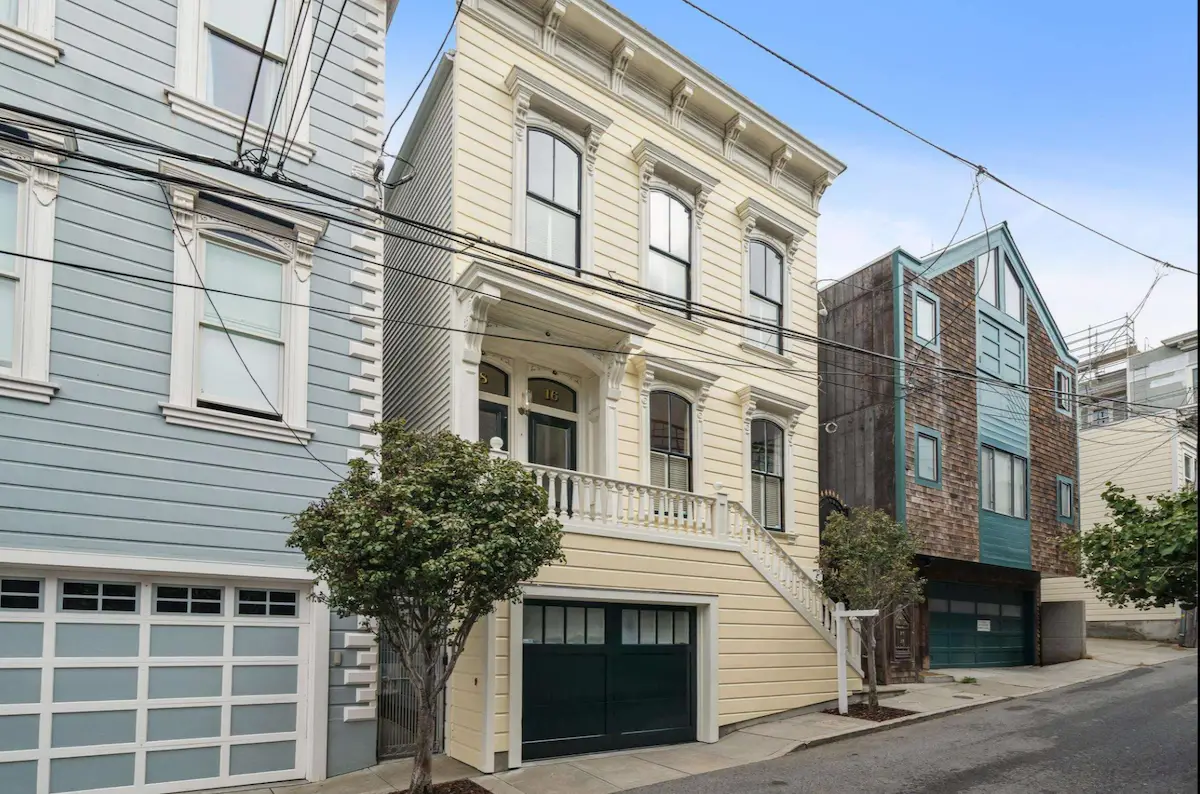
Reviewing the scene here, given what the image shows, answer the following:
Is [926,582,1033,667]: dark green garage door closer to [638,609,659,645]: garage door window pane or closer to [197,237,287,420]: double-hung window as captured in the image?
[638,609,659,645]: garage door window pane

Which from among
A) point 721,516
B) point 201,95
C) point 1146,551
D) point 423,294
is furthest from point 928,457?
point 201,95

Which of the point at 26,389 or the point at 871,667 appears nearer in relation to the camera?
the point at 26,389

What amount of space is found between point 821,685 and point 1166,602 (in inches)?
274

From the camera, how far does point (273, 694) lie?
11117 mm

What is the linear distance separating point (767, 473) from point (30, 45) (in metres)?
13.8

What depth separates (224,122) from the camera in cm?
1164

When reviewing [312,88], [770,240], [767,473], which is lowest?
[767,473]

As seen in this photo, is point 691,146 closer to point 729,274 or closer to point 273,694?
point 729,274

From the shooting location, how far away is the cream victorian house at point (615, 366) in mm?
13234

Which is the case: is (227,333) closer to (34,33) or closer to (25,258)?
(25,258)

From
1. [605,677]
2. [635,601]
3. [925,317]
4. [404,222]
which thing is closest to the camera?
[404,222]

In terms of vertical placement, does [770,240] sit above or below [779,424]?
above

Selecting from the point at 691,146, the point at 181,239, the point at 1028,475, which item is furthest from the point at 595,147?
the point at 1028,475

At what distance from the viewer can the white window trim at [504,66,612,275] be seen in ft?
49.8
